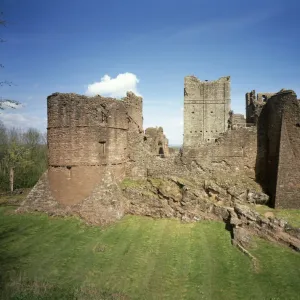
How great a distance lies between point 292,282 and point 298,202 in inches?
247

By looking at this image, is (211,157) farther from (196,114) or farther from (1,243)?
(196,114)

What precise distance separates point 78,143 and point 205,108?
71.0 feet

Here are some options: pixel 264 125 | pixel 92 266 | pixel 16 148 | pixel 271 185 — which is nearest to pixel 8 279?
pixel 92 266

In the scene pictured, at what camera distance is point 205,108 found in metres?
33.1

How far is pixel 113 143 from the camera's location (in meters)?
15.2

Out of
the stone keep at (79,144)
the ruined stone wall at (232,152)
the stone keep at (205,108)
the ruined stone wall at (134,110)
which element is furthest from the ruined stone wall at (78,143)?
the stone keep at (205,108)

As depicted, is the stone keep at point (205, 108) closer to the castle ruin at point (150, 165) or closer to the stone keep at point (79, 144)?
the castle ruin at point (150, 165)

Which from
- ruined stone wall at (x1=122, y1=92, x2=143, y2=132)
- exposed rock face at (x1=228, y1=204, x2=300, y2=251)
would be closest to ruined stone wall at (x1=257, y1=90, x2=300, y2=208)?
exposed rock face at (x1=228, y1=204, x2=300, y2=251)

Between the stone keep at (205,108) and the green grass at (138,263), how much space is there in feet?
67.7

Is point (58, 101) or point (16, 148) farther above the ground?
point (58, 101)

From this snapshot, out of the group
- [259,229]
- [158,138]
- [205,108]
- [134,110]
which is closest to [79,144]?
[134,110]

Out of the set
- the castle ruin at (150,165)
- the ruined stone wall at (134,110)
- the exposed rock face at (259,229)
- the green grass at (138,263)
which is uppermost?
the ruined stone wall at (134,110)

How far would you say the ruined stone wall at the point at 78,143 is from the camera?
14.5 metres

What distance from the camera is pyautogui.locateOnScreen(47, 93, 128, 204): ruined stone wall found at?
14.5 meters
